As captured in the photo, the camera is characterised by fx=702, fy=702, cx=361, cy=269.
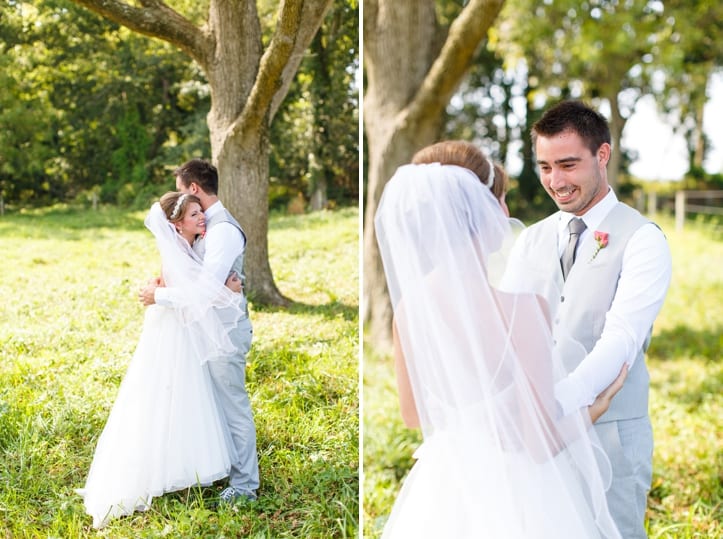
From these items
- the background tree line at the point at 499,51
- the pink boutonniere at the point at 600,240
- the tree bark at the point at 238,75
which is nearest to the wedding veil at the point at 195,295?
the tree bark at the point at 238,75

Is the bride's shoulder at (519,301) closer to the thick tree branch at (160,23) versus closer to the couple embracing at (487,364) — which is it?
the couple embracing at (487,364)

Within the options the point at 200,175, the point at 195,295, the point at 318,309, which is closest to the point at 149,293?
the point at 195,295

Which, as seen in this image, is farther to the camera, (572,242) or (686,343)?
(686,343)

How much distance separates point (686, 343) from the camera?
7.39 meters

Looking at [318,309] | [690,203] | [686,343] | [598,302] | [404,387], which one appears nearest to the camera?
[404,387]

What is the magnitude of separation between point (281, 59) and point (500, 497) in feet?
6.02

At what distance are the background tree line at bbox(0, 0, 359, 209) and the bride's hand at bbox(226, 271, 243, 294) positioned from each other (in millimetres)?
361

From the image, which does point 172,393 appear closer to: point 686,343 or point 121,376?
point 121,376

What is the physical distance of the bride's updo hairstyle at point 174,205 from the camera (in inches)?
107

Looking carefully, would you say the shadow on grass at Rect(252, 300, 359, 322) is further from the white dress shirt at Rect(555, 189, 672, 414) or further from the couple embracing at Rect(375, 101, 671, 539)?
the white dress shirt at Rect(555, 189, 672, 414)

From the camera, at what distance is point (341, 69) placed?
3.07m

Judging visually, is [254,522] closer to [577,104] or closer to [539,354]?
[539,354]

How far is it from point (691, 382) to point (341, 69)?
4.54 metres

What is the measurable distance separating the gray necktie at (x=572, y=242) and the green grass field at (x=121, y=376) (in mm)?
1014
